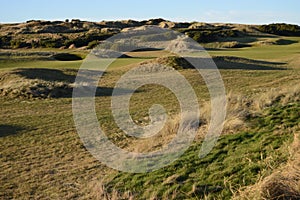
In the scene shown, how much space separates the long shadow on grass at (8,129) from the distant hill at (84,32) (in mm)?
35166

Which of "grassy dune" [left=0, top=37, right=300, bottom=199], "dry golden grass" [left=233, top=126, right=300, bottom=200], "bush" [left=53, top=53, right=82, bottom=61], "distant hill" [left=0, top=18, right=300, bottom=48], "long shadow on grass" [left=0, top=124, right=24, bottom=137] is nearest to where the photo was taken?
"dry golden grass" [left=233, top=126, right=300, bottom=200]

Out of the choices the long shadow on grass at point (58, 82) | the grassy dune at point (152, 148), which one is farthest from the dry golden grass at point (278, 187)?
the long shadow on grass at point (58, 82)

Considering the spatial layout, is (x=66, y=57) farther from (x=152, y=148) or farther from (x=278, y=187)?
(x=278, y=187)

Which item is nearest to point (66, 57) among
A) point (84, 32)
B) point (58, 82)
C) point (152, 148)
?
point (58, 82)

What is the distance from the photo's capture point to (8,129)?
12.9m

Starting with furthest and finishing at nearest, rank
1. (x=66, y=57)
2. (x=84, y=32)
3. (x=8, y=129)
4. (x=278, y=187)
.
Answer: (x=84, y=32) → (x=66, y=57) → (x=8, y=129) → (x=278, y=187)

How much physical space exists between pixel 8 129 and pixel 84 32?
57.3m

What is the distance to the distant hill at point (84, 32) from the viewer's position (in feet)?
180

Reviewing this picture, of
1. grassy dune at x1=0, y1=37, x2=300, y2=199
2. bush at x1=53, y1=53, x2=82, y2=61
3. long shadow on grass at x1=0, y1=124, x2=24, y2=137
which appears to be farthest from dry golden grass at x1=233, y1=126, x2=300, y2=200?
bush at x1=53, y1=53, x2=82, y2=61

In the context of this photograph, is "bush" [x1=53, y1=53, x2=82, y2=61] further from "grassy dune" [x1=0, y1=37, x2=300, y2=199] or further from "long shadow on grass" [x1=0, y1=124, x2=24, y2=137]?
"long shadow on grass" [x1=0, y1=124, x2=24, y2=137]

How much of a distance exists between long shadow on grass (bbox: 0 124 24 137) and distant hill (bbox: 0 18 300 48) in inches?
1384

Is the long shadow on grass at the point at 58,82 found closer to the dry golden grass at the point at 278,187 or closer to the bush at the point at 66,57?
the bush at the point at 66,57

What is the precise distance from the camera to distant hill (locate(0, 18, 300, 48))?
54.8 metres

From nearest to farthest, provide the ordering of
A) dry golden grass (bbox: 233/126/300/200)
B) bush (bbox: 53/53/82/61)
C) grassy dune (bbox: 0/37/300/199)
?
dry golden grass (bbox: 233/126/300/200)
grassy dune (bbox: 0/37/300/199)
bush (bbox: 53/53/82/61)
